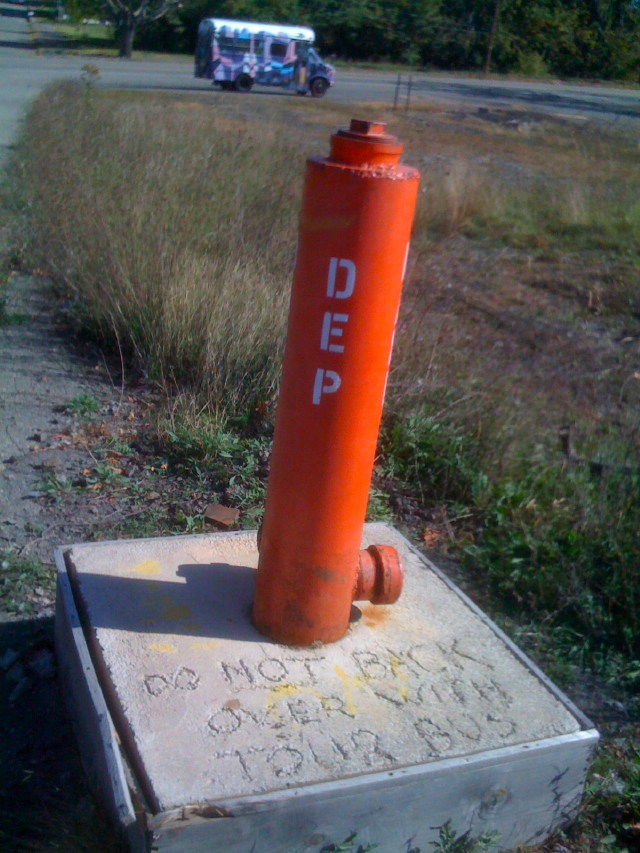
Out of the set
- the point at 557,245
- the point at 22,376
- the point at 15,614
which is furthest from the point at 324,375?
the point at 557,245

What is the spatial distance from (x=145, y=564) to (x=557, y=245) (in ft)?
26.8

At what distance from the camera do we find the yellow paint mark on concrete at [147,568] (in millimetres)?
2857

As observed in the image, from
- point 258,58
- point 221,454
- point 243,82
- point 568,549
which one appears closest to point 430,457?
point 568,549

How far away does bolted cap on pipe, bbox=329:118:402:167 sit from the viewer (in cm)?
219

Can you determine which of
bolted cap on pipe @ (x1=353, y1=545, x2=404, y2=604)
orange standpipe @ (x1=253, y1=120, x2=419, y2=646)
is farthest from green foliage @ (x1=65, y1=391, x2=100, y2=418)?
bolted cap on pipe @ (x1=353, y1=545, x2=404, y2=604)

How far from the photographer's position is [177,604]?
8.93 ft

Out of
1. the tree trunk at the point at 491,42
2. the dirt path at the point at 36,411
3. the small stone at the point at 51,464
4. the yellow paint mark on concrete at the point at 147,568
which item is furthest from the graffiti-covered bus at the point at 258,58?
the yellow paint mark on concrete at the point at 147,568

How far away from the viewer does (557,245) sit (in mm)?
9977

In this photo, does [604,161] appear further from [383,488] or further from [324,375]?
[324,375]

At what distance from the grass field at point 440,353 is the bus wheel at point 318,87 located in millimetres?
18666

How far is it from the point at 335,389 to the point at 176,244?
3.75m

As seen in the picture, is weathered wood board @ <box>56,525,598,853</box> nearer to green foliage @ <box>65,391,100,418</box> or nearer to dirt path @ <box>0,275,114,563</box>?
dirt path @ <box>0,275,114,563</box>

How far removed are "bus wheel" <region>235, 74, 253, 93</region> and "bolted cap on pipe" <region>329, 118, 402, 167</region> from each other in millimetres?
26858

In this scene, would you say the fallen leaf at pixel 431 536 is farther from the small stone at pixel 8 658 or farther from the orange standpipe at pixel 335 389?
the small stone at pixel 8 658
